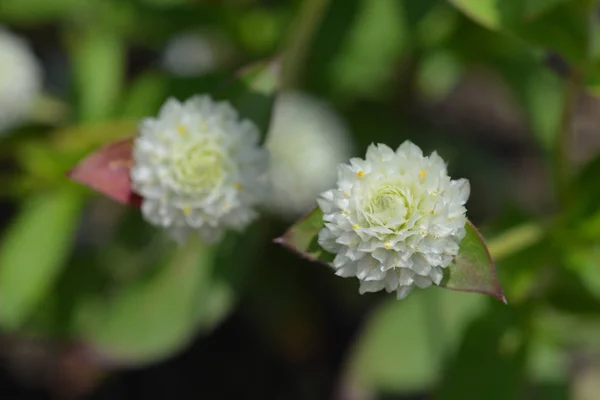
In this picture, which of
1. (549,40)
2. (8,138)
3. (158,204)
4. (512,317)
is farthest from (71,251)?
(549,40)

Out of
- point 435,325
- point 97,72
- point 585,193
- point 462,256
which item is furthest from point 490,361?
point 97,72

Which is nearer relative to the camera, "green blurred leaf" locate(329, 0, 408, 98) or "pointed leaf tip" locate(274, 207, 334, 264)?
"pointed leaf tip" locate(274, 207, 334, 264)

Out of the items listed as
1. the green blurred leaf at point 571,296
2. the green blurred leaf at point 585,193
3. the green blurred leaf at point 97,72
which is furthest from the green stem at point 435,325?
the green blurred leaf at point 97,72

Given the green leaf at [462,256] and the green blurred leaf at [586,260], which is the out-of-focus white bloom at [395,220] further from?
the green blurred leaf at [586,260]

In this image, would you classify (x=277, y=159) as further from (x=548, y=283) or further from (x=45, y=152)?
(x=548, y=283)

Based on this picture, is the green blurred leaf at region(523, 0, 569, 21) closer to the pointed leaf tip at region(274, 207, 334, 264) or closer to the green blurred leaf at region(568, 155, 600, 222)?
the green blurred leaf at region(568, 155, 600, 222)

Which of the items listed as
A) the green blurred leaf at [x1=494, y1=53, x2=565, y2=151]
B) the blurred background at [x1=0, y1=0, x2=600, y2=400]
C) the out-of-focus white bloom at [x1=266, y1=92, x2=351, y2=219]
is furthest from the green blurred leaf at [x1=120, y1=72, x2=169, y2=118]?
the green blurred leaf at [x1=494, y1=53, x2=565, y2=151]
